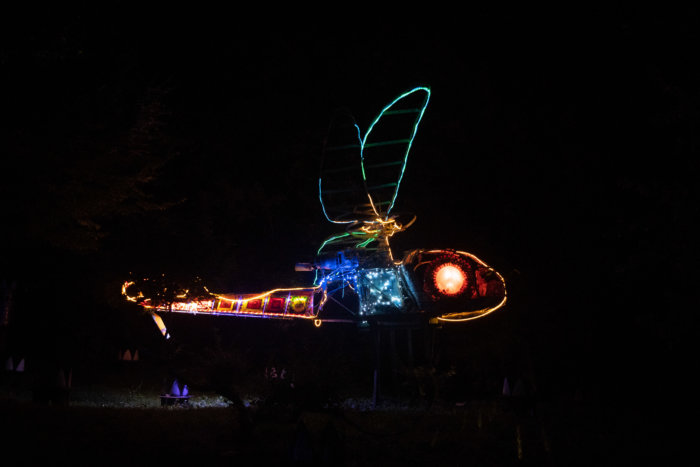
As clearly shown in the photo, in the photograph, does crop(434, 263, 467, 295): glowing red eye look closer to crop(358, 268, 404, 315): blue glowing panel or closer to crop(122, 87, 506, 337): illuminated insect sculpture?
crop(122, 87, 506, 337): illuminated insect sculpture

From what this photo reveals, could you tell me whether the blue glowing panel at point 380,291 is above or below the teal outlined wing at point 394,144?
below

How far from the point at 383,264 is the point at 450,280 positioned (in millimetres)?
1351

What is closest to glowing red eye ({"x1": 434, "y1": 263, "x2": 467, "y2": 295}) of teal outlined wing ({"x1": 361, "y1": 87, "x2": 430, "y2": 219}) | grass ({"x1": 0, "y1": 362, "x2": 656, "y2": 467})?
teal outlined wing ({"x1": 361, "y1": 87, "x2": 430, "y2": 219})

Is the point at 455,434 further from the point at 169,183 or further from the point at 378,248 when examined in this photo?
the point at 169,183

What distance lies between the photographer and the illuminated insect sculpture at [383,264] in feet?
35.0

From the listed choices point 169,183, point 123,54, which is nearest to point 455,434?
point 123,54

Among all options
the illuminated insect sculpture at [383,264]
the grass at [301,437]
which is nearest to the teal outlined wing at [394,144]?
the illuminated insect sculpture at [383,264]

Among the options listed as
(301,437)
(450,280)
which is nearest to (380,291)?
(450,280)

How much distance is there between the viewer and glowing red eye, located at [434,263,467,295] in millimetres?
11125

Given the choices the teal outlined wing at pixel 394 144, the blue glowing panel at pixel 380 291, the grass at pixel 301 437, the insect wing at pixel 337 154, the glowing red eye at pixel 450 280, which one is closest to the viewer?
the grass at pixel 301 437

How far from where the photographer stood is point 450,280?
11.1 meters

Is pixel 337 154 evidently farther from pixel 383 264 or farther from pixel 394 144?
pixel 383 264

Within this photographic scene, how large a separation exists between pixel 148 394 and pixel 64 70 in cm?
723

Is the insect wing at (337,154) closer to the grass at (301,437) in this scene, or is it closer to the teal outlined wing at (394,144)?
the teal outlined wing at (394,144)
